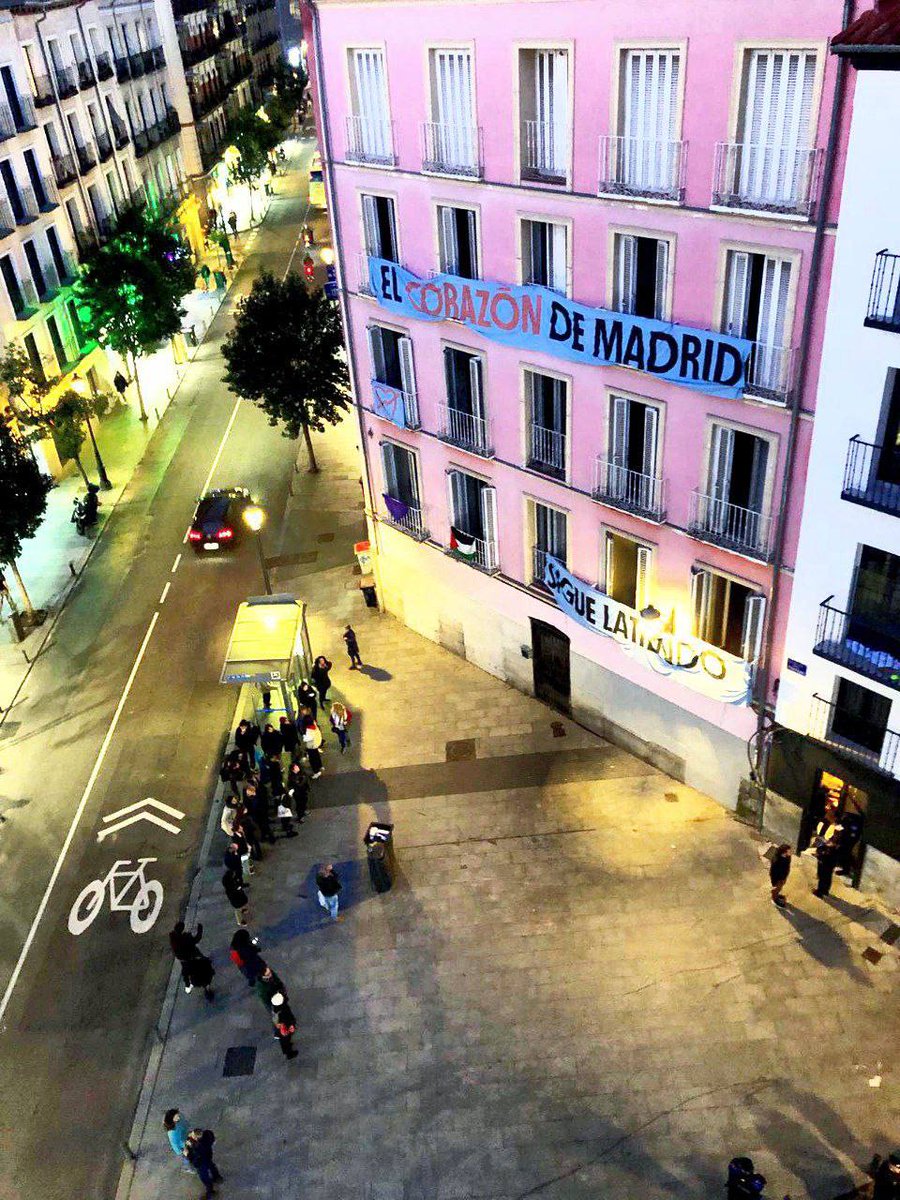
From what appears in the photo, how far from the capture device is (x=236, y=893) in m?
20.2

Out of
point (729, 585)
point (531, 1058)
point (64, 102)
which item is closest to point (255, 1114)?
point (531, 1058)

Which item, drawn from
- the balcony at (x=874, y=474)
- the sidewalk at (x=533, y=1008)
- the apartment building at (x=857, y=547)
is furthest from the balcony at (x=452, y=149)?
the sidewalk at (x=533, y=1008)

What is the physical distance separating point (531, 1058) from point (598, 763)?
8.07 m

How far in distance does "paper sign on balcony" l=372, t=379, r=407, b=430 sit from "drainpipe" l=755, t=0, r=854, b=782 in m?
11.0

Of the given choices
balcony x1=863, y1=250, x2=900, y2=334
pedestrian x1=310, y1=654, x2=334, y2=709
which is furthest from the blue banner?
pedestrian x1=310, y1=654, x2=334, y2=709

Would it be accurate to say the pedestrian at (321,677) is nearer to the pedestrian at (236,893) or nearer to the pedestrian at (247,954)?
the pedestrian at (236,893)

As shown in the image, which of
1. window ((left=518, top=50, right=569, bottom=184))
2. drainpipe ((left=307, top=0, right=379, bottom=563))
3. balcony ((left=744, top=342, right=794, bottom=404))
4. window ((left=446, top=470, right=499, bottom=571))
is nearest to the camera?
balcony ((left=744, top=342, right=794, bottom=404))

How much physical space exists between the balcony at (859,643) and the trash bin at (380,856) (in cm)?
983

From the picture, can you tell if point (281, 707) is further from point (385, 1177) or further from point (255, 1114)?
point (385, 1177)

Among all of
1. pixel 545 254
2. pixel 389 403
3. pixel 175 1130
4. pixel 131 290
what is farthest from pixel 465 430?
pixel 131 290

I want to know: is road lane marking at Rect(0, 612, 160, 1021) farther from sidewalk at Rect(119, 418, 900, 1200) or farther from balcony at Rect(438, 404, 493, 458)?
balcony at Rect(438, 404, 493, 458)

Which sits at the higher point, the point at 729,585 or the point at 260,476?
the point at 729,585

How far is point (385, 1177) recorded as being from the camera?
53.2ft

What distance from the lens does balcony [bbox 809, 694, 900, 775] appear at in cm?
1797
